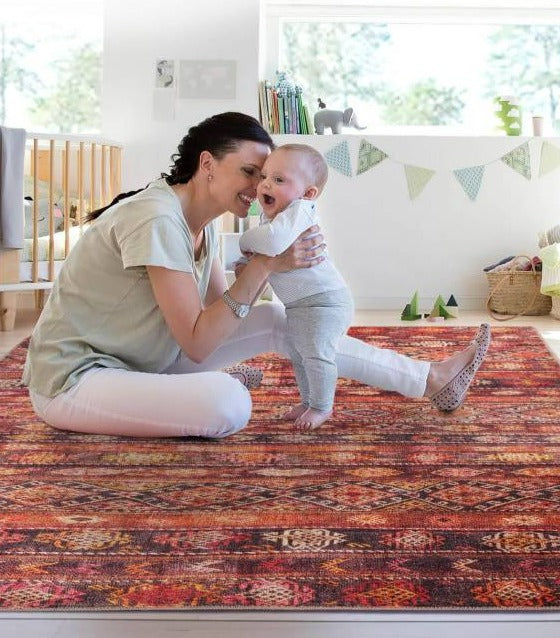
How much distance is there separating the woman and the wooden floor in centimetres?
91

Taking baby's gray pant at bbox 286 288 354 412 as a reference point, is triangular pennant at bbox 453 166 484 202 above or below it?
above

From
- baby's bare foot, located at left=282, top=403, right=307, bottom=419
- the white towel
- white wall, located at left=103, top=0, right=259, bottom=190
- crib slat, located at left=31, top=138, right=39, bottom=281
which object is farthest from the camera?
white wall, located at left=103, top=0, right=259, bottom=190

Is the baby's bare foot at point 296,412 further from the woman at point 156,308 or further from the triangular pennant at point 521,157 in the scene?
the triangular pennant at point 521,157

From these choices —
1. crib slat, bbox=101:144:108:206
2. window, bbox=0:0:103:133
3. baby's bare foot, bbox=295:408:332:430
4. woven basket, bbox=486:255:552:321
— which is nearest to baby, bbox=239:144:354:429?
baby's bare foot, bbox=295:408:332:430

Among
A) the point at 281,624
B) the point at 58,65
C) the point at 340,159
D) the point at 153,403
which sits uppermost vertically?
the point at 58,65

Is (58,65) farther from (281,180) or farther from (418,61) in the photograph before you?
(281,180)

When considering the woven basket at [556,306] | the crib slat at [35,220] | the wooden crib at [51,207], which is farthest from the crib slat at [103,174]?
the woven basket at [556,306]

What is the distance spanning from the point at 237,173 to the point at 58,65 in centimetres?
355

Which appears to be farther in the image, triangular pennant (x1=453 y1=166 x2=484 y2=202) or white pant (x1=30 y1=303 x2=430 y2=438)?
triangular pennant (x1=453 y1=166 x2=484 y2=202)

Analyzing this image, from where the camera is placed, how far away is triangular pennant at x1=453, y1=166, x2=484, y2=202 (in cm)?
510

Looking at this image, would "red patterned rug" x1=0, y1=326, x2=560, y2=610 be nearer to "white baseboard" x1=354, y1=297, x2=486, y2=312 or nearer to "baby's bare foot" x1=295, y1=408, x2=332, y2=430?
"baby's bare foot" x1=295, y1=408, x2=332, y2=430

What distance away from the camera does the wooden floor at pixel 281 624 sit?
1333mm

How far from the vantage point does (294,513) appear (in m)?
1.83

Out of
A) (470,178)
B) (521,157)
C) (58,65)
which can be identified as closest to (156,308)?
(470,178)
